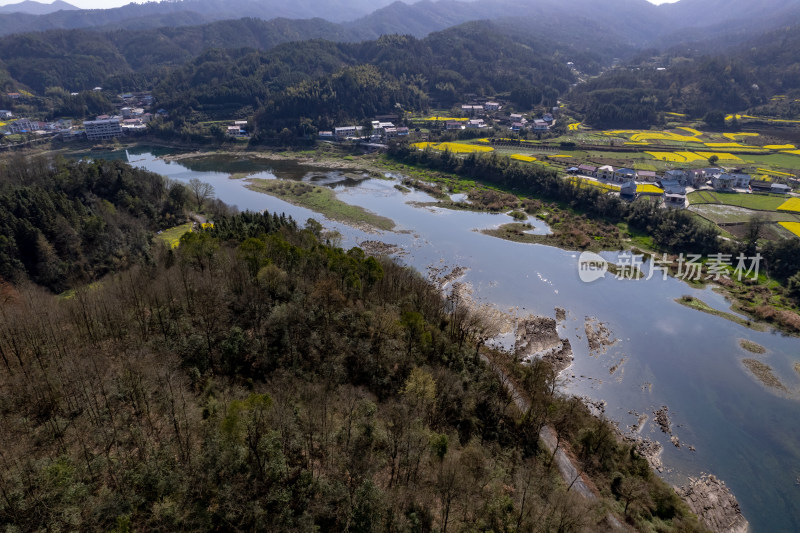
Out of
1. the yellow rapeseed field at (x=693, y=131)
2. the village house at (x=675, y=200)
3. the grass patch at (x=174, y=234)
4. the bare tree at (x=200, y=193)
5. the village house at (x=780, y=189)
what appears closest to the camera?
the grass patch at (x=174, y=234)

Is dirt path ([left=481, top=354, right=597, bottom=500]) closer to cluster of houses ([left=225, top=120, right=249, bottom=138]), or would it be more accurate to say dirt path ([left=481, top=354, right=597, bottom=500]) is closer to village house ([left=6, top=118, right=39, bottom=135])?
cluster of houses ([left=225, top=120, right=249, bottom=138])

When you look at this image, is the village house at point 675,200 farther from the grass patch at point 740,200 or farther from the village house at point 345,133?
the village house at point 345,133

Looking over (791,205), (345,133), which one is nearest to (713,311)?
(791,205)

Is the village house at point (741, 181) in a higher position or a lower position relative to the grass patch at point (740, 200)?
higher

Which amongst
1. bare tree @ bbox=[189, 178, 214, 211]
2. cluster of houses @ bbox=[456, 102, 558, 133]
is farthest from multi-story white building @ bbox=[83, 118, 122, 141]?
cluster of houses @ bbox=[456, 102, 558, 133]

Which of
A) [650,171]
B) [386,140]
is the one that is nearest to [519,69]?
[386,140]

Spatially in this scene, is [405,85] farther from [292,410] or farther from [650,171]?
[292,410]

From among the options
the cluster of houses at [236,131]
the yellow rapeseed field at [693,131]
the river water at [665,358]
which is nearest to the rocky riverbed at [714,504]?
the river water at [665,358]
